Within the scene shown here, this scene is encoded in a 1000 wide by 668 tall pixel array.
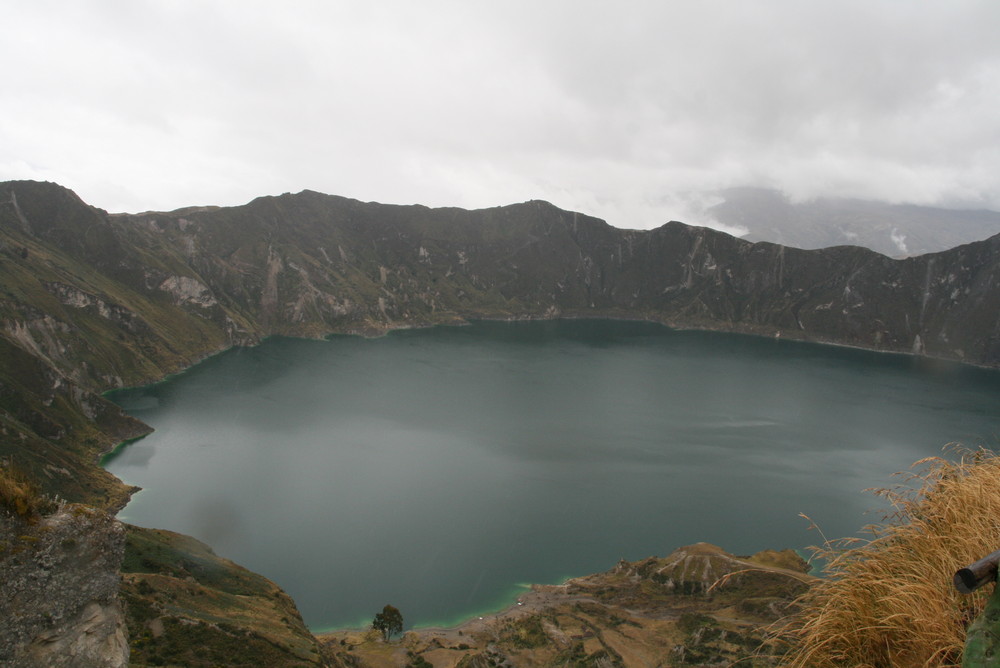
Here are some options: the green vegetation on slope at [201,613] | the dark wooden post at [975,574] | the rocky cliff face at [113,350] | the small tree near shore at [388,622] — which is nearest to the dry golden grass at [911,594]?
the dark wooden post at [975,574]

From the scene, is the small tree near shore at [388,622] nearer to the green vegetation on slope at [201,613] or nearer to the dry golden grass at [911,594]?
the green vegetation on slope at [201,613]

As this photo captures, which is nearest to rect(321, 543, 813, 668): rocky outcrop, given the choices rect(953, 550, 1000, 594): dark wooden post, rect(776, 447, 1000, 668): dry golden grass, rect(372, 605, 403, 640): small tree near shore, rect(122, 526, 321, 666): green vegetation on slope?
rect(372, 605, 403, 640): small tree near shore

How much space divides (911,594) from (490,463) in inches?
2831

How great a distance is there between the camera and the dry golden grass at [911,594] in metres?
A: 4.80

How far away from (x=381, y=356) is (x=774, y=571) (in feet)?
400

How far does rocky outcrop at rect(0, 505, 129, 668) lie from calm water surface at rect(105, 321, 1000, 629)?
34066mm

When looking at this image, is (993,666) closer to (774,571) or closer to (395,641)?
(395,641)

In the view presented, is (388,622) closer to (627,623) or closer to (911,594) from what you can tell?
(627,623)

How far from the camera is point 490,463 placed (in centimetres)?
7538

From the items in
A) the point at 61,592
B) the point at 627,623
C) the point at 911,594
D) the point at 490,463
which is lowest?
the point at 627,623

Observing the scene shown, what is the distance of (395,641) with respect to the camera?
39.8 metres

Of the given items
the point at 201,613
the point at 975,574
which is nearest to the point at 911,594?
the point at 975,574

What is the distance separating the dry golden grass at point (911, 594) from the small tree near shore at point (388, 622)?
132 ft

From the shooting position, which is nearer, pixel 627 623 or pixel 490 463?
pixel 627 623
